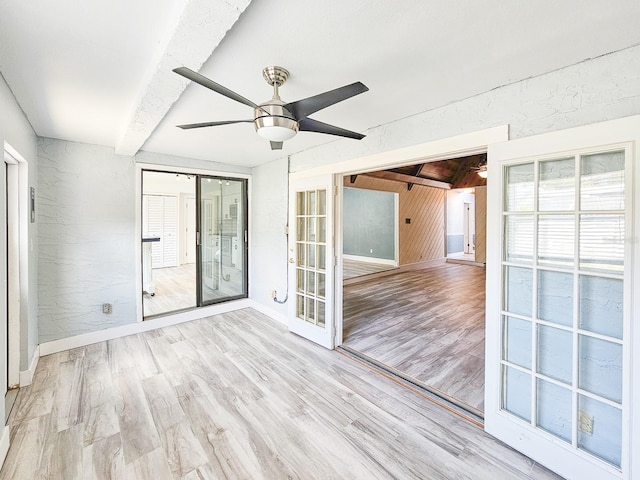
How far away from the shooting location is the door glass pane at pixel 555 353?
161 cm

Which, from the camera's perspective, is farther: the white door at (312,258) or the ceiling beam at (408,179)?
the ceiling beam at (408,179)

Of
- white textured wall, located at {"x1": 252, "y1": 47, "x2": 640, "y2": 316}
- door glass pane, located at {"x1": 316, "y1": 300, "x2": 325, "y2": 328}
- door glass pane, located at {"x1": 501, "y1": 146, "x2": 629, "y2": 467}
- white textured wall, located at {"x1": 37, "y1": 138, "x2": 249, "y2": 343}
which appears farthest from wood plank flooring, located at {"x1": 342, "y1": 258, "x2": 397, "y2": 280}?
door glass pane, located at {"x1": 501, "y1": 146, "x2": 629, "y2": 467}

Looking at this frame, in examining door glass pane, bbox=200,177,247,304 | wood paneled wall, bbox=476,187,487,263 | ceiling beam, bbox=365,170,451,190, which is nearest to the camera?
door glass pane, bbox=200,177,247,304

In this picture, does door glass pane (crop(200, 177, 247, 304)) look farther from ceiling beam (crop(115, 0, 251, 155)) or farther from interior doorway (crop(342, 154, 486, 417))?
ceiling beam (crop(115, 0, 251, 155))

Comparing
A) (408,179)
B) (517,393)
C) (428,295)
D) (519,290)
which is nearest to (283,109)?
(519,290)

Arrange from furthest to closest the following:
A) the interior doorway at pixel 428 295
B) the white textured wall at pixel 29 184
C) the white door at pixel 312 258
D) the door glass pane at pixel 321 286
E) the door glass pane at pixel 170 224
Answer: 1. the door glass pane at pixel 170 224
2. the door glass pane at pixel 321 286
3. the white door at pixel 312 258
4. the interior doorway at pixel 428 295
5. the white textured wall at pixel 29 184

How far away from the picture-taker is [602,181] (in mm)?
Result: 1486

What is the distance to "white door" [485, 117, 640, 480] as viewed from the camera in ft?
4.60

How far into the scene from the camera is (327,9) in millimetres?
1200

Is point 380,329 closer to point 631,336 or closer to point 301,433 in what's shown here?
point 301,433

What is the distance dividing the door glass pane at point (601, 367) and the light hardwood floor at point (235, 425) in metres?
0.59

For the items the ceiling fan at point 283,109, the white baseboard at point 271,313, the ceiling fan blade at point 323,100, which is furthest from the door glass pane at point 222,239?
the ceiling fan blade at point 323,100

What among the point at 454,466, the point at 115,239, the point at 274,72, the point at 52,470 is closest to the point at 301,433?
the point at 454,466

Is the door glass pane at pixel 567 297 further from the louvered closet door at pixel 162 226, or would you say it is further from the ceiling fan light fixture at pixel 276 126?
the louvered closet door at pixel 162 226
